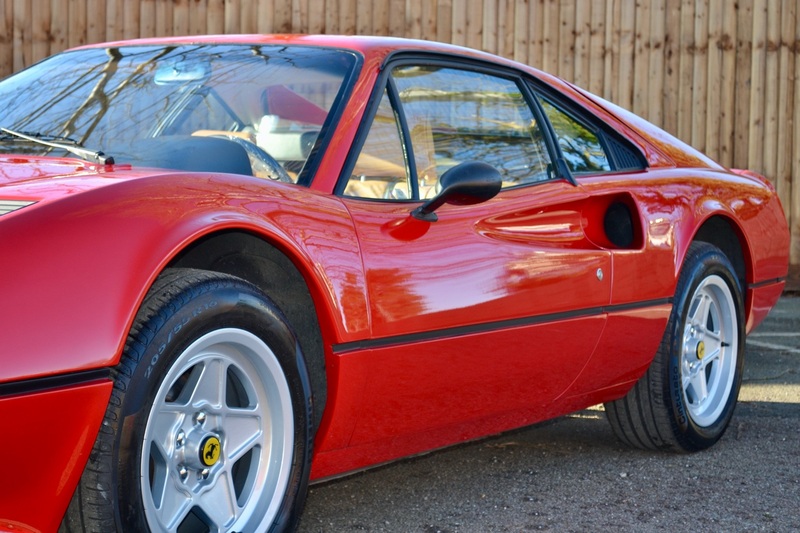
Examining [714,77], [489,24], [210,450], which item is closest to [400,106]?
[210,450]

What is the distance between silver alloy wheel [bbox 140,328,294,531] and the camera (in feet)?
8.46

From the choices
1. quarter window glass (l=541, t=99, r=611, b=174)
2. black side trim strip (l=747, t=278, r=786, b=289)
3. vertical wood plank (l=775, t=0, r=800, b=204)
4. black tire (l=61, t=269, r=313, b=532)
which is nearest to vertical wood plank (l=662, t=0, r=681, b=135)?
vertical wood plank (l=775, t=0, r=800, b=204)

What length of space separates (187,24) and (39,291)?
625cm

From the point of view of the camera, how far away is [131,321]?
2.31 metres

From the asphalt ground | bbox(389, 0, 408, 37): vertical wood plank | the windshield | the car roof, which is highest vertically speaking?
bbox(389, 0, 408, 37): vertical wood plank

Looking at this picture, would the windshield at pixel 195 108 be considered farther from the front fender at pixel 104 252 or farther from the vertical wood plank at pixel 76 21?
the vertical wood plank at pixel 76 21

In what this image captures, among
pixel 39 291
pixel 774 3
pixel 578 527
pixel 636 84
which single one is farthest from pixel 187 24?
pixel 39 291

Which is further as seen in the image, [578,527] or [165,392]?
[578,527]

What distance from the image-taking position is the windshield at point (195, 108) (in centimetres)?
314

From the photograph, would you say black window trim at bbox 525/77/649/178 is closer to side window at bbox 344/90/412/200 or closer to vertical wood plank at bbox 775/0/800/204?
side window at bbox 344/90/412/200

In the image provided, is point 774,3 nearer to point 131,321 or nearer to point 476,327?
point 476,327

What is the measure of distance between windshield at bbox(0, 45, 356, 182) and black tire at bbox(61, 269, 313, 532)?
581 millimetres

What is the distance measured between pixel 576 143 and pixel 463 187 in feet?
3.72

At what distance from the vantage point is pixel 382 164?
10.8 feet
